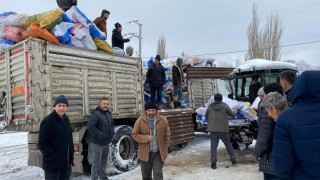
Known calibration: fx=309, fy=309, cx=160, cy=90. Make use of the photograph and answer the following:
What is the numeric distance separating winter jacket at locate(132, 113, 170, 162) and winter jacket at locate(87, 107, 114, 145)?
3.19 ft

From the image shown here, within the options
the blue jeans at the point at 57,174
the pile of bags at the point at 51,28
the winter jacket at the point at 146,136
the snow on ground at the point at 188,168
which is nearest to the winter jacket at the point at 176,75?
the snow on ground at the point at 188,168

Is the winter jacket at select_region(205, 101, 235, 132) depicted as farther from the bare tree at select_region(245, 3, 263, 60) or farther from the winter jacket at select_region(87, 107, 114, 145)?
the bare tree at select_region(245, 3, 263, 60)

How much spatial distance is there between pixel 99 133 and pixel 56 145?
1.53 meters

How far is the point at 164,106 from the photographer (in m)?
9.15

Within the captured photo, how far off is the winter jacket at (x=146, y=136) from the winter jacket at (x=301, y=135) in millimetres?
2449

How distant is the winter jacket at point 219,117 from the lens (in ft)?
21.9

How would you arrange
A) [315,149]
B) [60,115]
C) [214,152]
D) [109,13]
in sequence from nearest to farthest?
A: [315,149]
[60,115]
[214,152]
[109,13]

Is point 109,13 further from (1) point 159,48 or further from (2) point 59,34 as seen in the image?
(1) point 159,48

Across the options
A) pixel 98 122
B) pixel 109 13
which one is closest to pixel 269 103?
pixel 98 122

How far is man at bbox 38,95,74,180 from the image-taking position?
12.0 ft

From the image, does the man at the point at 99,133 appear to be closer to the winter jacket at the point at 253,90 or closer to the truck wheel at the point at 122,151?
the truck wheel at the point at 122,151

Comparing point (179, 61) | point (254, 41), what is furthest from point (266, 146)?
point (254, 41)

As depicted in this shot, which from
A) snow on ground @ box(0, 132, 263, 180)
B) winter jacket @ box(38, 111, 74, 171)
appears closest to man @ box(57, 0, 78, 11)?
winter jacket @ box(38, 111, 74, 171)

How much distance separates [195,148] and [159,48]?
2572cm
